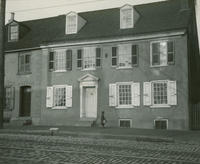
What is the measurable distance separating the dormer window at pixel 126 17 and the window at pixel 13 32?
33.1ft

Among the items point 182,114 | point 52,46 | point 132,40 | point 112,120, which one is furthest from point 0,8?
point 182,114

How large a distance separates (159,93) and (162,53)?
263 cm

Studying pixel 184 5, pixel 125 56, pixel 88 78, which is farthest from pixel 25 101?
pixel 184 5

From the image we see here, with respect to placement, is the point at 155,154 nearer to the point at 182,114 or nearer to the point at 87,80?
the point at 182,114

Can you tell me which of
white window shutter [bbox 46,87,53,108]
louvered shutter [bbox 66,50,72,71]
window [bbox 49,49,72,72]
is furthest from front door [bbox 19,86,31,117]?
louvered shutter [bbox 66,50,72,71]

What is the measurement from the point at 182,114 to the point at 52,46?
1090 cm

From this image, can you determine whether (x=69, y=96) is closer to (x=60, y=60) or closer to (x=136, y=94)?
(x=60, y=60)

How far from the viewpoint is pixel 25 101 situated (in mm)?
27016

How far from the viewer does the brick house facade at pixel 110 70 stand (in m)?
21.5

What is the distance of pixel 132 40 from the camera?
22.8 meters

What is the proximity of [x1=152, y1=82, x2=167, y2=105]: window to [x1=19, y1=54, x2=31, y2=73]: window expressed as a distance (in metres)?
10.6

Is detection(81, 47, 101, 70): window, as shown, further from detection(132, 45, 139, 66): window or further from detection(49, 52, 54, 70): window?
detection(132, 45, 139, 66): window

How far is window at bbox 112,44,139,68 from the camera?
22688 millimetres

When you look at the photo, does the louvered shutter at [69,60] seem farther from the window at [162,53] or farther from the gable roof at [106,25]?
the window at [162,53]
